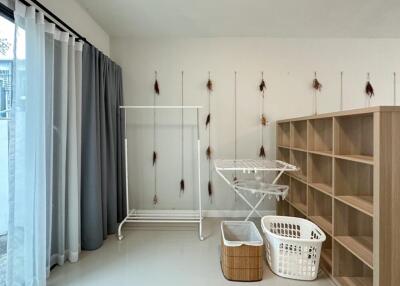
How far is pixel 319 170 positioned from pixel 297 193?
549mm

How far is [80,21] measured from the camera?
2.61 meters

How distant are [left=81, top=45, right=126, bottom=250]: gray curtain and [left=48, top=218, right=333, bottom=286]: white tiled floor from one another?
0.80 feet

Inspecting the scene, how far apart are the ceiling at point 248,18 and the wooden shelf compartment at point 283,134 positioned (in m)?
1.18

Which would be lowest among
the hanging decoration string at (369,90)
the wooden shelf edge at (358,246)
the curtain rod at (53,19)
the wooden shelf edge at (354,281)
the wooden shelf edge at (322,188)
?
the wooden shelf edge at (354,281)

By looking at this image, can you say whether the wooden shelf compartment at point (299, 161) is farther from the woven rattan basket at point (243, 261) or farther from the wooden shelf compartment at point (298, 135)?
the woven rattan basket at point (243, 261)

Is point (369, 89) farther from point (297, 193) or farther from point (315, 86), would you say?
point (297, 193)

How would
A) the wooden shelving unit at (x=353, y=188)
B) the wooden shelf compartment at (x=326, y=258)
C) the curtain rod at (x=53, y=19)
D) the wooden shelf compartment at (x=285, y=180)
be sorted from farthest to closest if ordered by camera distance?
the wooden shelf compartment at (x=285, y=180) < the wooden shelf compartment at (x=326, y=258) < the curtain rod at (x=53, y=19) < the wooden shelving unit at (x=353, y=188)

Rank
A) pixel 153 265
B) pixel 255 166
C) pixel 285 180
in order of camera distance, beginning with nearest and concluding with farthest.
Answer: pixel 153 265
pixel 255 166
pixel 285 180

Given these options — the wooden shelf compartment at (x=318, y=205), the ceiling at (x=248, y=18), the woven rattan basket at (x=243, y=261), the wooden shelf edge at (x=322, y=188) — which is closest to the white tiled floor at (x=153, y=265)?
the woven rattan basket at (x=243, y=261)

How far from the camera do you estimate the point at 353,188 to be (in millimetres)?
1983

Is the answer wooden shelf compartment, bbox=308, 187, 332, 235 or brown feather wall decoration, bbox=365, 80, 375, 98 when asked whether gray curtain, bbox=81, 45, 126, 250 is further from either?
brown feather wall decoration, bbox=365, 80, 375, 98

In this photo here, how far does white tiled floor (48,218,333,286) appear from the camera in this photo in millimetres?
2023

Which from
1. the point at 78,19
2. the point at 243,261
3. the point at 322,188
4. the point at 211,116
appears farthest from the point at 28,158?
the point at 322,188

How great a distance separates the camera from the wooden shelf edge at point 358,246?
1.65 meters
